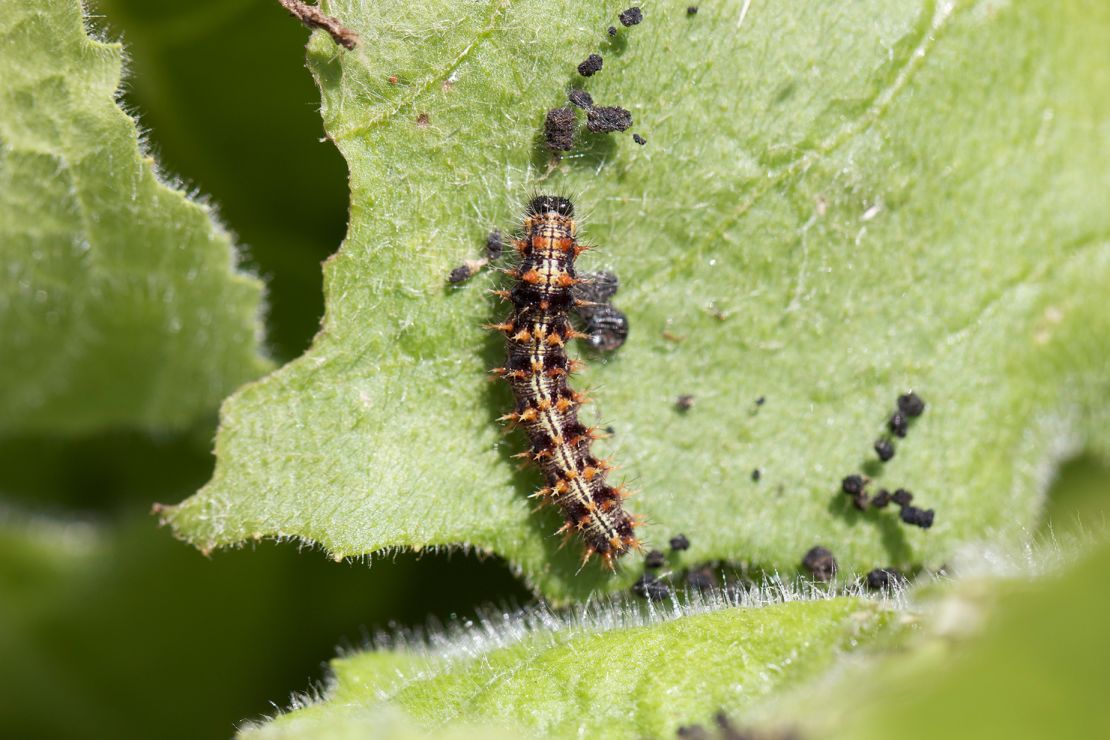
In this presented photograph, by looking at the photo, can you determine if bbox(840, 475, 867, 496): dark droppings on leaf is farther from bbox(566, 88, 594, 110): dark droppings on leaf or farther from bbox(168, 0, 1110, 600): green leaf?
bbox(566, 88, 594, 110): dark droppings on leaf

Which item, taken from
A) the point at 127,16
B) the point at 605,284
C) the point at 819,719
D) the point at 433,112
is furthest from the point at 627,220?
the point at 127,16

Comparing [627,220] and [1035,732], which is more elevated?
[627,220]

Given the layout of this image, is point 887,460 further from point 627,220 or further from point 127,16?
point 127,16

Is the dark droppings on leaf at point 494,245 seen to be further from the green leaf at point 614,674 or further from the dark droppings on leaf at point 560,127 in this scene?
the green leaf at point 614,674

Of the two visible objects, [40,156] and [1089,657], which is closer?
[1089,657]

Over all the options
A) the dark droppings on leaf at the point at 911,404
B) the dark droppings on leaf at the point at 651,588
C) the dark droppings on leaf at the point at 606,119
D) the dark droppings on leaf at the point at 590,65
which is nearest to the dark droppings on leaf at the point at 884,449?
the dark droppings on leaf at the point at 911,404

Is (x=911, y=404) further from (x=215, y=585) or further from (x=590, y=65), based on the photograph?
(x=215, y=585)
